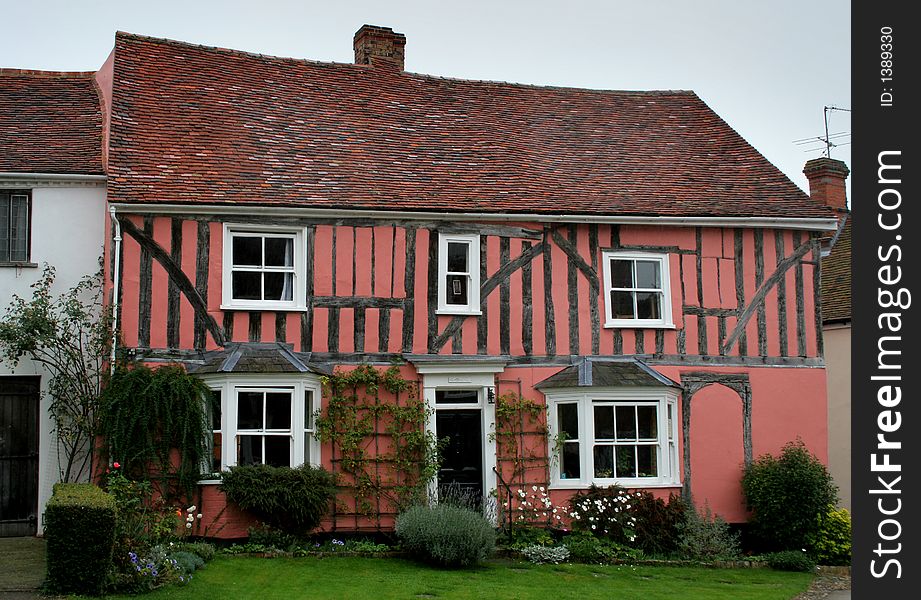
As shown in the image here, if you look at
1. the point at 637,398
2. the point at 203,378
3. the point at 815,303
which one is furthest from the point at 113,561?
the point at 815,303

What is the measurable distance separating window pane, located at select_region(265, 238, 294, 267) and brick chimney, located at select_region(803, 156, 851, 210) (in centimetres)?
1348

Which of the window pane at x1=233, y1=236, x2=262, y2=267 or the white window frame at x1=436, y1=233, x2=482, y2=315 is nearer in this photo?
the window pane at x1=233, y1=236, x2=262, y2=267

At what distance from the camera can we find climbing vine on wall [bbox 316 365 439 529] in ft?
57.7

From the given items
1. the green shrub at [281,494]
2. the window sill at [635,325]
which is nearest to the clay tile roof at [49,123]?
the green shrub at [281,494]

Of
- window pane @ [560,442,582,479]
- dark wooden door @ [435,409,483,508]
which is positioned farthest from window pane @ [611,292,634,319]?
dark wooden door @ [435,409,483,508]

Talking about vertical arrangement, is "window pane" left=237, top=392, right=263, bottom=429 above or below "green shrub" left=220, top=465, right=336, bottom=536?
above

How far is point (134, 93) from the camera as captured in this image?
1953cm

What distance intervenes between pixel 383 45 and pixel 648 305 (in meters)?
7.96

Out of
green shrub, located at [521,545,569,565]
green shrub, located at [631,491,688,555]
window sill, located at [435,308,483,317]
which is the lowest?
green shrub, located at [521,545,569,565]

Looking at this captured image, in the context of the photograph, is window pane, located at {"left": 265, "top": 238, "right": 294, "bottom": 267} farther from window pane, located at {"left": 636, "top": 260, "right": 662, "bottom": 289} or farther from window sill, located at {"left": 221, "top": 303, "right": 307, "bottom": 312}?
window pane, located at {"left": 636, "top": 260, "right": 662, "bottom": 289}

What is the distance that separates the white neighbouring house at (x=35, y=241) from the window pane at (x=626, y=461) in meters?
9.13

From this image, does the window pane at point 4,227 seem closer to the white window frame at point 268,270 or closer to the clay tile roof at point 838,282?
the white window frame at point 268,270

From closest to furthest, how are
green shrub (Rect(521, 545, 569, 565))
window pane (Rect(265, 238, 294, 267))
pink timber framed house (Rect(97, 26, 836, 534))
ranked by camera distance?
green shrub (Rect(521, 545, 569, 565)), pink timber framed house (Rect(97, 26, 836, 534)), window pane (Rect(265, 238, 294, 267))
